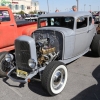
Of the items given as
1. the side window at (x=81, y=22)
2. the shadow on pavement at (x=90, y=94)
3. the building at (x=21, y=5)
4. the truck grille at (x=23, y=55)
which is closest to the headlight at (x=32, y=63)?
the truck grille at (x=23, y=55)

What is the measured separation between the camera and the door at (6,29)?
5739 millimetres

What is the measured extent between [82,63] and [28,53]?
7.75 feet

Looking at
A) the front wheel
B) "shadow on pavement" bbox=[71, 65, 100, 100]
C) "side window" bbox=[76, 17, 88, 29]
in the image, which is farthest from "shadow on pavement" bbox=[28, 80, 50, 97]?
"side window" bbox=[76, 17, 88, 29]

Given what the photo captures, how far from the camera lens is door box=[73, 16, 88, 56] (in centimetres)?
500

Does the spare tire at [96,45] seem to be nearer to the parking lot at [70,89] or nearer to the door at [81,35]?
the door at [81,35]

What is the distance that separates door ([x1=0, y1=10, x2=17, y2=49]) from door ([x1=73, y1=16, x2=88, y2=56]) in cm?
234

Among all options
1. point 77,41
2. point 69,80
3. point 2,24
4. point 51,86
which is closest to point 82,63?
point 77,41

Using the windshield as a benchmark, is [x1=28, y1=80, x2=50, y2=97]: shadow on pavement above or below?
below

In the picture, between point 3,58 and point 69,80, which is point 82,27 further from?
point 3,58

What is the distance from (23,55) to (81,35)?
1.96 m

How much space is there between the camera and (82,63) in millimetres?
5668

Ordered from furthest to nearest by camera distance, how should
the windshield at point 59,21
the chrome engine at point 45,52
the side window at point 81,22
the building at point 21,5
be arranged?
the building at point 21,5 → the side window at point 81,22 → the windshield at point 59,21 → the chrome engine at point 45,52

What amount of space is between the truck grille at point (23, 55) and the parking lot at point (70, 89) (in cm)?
50

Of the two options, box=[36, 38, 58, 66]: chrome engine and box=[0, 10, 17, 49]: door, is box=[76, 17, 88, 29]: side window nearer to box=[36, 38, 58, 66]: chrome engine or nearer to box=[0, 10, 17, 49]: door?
box=[36, 38, 58, 66]: chrome engine
